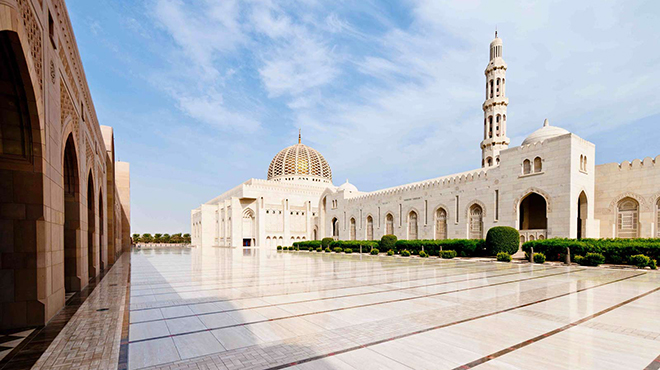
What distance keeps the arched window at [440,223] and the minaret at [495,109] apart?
210 inches

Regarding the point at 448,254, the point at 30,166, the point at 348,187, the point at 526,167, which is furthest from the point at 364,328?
the point at 348,187

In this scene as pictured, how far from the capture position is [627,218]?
53.8 feet

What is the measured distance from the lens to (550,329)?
4156 millimetres

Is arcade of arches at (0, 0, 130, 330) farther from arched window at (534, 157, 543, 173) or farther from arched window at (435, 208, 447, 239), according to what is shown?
arched window at (435, 208, 447, 239)

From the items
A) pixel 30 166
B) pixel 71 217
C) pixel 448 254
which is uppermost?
pixel 30 166

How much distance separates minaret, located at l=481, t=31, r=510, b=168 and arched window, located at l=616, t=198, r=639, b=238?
342 inches

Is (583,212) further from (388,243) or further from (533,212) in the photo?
(388,243)

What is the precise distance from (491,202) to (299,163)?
29.5 m

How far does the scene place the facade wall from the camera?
15281 millimetres

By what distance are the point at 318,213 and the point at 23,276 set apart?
3450cm

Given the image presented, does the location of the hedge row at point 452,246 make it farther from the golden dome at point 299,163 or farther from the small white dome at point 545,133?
the golden dome at point 299,163

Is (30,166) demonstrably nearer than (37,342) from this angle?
No

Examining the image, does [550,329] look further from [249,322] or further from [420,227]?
[420,227]

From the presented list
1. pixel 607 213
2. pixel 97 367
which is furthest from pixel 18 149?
pixel 607 213
